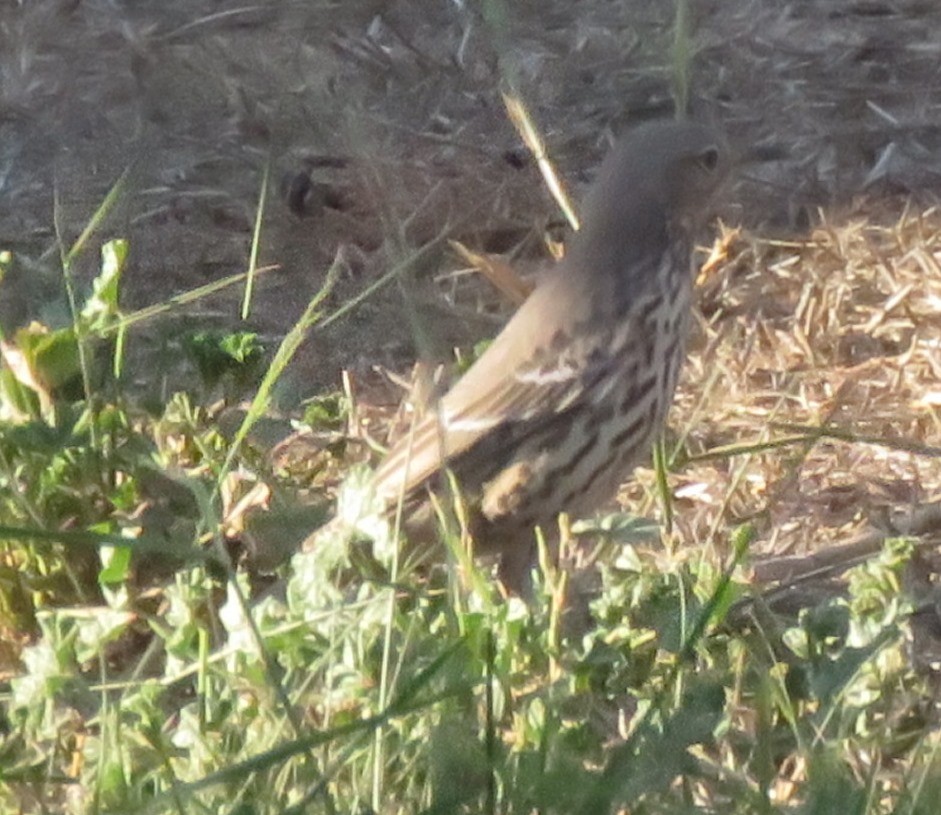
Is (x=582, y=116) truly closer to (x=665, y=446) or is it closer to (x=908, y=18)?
(x=908, y=18)

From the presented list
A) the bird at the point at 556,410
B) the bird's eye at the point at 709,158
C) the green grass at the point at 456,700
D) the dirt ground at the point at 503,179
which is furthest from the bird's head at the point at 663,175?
the green grass at the point at 456,700

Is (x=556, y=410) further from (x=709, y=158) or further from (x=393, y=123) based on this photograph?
(x=393, y=123)

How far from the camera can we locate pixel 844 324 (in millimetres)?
4719

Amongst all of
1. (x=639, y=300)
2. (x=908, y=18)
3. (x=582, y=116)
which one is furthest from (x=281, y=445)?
(x=908, y=18)

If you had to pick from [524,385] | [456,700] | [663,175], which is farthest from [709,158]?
[456,700]

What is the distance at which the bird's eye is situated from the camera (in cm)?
404

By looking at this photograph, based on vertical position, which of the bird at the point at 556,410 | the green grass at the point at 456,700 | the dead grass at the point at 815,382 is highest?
the green grass at the point at 456,700

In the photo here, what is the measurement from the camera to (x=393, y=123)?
5828 millimetres

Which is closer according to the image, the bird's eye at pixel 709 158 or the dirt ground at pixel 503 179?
the bird's eye at pixel 709 158

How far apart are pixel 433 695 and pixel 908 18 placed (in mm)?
4342

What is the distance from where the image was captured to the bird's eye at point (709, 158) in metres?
4.04

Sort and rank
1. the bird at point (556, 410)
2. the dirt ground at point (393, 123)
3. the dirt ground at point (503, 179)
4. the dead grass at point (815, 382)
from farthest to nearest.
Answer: the dirt ground at point (393, 123)
the dirt ground at point (503, 179)
the dead grass at point (815, 382)
the bird at point (556, 410)

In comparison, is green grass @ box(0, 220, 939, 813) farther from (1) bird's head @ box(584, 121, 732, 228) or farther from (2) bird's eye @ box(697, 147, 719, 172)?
(2) bird's eye @ box(697, 147, 719, 172)

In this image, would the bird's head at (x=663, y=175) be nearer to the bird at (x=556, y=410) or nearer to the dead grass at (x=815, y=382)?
the bird at (x=556, y=410)
